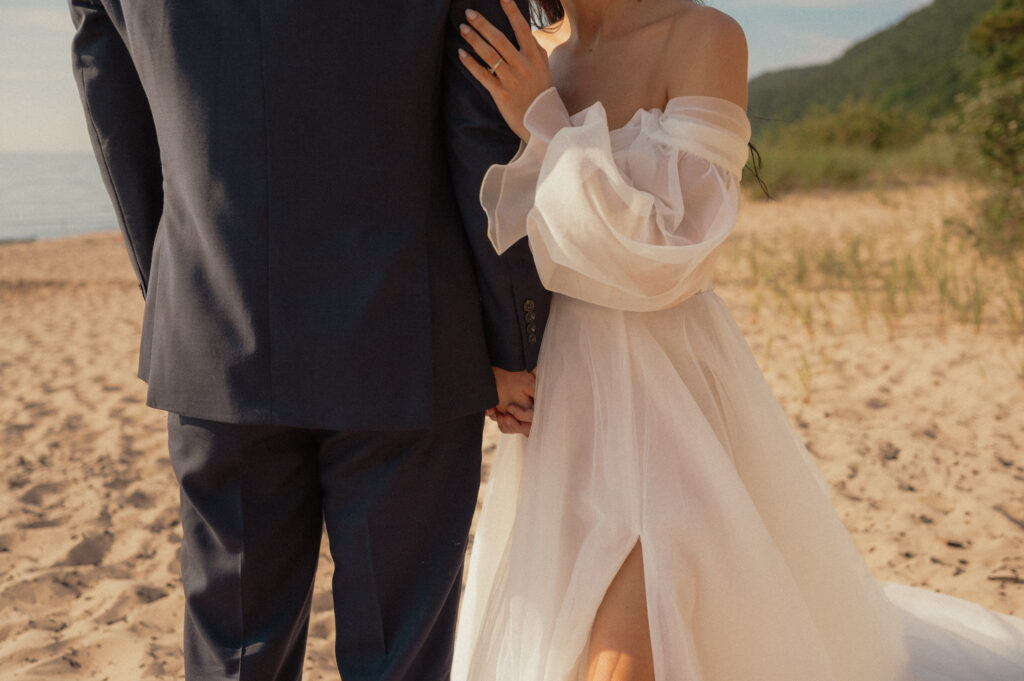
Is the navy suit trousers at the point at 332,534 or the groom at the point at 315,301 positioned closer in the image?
the groom at the point at 315,301

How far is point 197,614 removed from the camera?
5.72ft

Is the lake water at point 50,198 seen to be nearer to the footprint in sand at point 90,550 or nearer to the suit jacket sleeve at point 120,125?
the footprint in sand at point 90,550

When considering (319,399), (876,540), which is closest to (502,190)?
(319,399)

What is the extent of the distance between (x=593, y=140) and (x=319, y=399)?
2.34 ft

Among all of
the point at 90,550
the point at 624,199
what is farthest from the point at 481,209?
the point at 90,550

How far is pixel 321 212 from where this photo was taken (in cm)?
149

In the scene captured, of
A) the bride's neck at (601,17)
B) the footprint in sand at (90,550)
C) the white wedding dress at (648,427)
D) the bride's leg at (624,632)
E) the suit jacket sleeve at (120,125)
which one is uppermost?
the bride's neck at (601,17)

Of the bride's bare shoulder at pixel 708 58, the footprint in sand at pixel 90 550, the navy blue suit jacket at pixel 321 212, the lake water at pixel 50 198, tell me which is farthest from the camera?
the lake water at pixel 50 198

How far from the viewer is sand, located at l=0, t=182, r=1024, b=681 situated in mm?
2891

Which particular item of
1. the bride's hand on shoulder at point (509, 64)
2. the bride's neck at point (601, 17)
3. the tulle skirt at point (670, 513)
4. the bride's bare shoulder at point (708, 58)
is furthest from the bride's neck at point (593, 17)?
the tulle skirt at point (670, 513)

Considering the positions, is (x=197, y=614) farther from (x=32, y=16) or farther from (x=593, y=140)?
(x=32, y=16)

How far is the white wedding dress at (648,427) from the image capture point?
62.6 inches

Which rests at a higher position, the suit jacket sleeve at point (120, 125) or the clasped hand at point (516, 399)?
the suit jacket sleeve at point (120, 125)

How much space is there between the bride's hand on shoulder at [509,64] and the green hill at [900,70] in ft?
114
